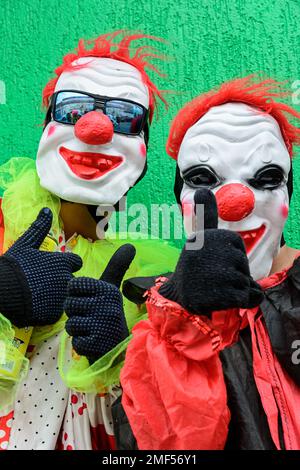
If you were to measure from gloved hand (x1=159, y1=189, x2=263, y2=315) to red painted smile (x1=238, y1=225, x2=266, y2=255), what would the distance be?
12.0 inches

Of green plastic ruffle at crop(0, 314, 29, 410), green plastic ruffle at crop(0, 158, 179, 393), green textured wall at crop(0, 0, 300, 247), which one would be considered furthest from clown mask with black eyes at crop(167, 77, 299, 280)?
green textured wall at crop(0, 0, 300, 247)

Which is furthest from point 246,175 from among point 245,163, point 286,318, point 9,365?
point 9,365

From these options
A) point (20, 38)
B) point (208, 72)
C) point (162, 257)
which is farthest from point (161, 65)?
point (162, 257)

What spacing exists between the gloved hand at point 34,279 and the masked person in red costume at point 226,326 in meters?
0.22

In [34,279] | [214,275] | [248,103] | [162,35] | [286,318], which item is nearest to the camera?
[214,275]

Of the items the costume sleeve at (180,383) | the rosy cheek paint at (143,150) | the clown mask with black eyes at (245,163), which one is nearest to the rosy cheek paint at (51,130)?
the rosy cheek paint at (143,150)

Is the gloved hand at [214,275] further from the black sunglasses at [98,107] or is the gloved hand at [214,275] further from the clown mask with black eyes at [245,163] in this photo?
the black sunglasses at [98,107]

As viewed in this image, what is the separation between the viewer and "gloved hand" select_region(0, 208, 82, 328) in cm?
A: 134

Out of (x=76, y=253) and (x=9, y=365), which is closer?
(x=9, y=365)

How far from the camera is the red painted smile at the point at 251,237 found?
4.70 feet

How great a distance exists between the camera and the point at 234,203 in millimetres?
1378

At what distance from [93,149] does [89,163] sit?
0.04 meters

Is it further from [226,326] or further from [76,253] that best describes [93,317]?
[76,253]

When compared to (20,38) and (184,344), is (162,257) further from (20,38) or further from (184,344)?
(20,38)
